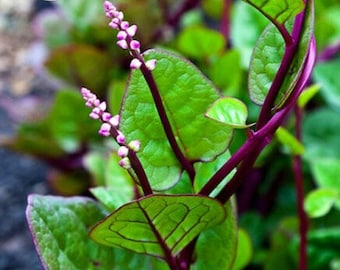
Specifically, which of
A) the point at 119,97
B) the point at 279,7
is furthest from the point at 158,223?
the point at 119,97

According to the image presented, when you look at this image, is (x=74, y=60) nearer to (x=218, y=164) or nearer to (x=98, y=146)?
(x=98, y=146)

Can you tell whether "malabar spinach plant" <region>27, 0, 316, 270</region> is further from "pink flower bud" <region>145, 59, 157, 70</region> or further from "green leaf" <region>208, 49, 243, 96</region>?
"green leaf" <region>208, 49, 243, 96</region>

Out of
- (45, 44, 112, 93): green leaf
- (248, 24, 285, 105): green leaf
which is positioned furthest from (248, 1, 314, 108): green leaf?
(45, 44, 112, 93): green leaf

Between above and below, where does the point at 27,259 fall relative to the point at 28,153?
below

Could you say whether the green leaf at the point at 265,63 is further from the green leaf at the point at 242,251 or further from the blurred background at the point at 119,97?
the blurred background at the point at 119,97

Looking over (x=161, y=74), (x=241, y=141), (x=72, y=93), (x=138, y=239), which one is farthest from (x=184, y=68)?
(x=72, y=93)

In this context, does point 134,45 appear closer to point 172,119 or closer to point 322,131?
point 172,119
